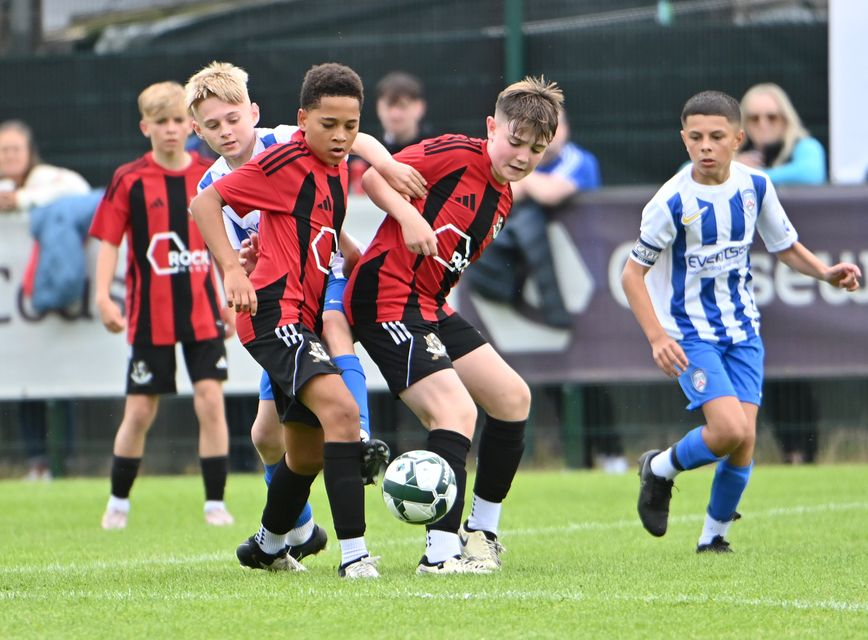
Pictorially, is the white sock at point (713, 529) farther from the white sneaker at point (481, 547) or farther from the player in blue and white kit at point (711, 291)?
the white sneaker at point (481, 547)

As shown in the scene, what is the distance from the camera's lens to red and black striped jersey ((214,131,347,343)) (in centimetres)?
563

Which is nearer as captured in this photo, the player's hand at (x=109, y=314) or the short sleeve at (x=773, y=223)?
the short sleeve at (x=773, y=223)

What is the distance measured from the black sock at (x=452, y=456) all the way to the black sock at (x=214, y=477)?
9.60 ft

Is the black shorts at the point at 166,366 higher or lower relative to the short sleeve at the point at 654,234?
lower

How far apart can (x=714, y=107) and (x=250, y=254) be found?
2.05 m

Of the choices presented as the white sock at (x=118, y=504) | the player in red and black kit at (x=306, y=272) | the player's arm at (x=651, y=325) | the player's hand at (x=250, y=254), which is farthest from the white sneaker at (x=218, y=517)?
the player's arm at (x=651, y=325)

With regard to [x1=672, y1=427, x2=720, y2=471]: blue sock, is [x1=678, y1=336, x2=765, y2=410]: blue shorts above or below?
above

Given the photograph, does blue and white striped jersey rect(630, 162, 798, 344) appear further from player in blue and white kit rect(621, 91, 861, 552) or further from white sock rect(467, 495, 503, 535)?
white sock rect(467, 495, 503, 535)

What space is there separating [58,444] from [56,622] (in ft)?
23.6

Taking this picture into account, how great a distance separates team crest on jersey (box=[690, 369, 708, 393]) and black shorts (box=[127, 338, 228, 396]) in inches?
117

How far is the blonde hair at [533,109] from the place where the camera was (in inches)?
233

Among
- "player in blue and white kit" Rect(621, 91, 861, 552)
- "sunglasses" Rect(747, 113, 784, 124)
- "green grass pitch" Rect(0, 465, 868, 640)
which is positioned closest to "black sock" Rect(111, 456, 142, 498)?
"green grass pitch" Rect(0, 465, 868, 640)

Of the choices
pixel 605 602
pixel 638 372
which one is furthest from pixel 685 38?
pixel 605 602

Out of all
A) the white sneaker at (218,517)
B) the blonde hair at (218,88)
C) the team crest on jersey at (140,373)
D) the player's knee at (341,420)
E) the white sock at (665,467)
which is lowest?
the white sneaker at (218,517)
